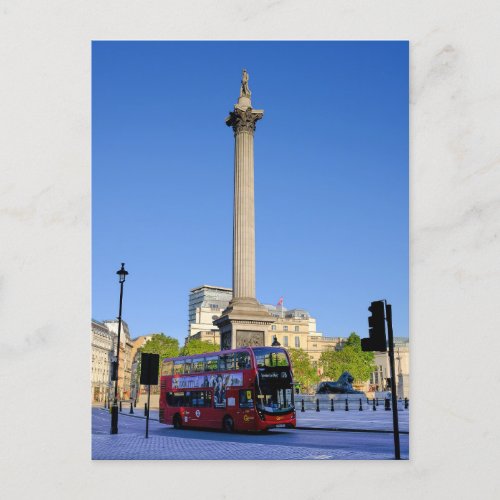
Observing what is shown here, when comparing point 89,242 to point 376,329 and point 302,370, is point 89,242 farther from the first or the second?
point 302,370

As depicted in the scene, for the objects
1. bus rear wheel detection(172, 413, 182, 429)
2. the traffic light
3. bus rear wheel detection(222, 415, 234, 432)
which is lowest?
bus rear wheel detection(172, 413, 182, 429)

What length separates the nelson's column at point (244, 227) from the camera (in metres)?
27.7

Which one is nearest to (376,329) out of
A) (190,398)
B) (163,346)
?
(190,398)

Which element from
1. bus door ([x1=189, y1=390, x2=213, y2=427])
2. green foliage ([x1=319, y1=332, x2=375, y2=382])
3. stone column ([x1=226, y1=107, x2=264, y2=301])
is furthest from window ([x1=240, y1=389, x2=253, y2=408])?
green foliage ([x1=319, y1=332, x2=375, y2=382])

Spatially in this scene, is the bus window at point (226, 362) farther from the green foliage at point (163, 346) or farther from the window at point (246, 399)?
the green foliage at point (163, 346)

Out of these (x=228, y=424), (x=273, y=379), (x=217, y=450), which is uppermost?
(x=273, y=379)

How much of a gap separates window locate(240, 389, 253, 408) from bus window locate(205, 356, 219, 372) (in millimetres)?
1324

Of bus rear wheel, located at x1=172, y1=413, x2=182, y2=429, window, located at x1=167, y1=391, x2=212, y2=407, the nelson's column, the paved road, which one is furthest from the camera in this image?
the nelson's column

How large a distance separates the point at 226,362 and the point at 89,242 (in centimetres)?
1155

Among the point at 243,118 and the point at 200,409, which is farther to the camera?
the point at 243,118

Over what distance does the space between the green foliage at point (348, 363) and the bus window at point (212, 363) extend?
51.8 meters

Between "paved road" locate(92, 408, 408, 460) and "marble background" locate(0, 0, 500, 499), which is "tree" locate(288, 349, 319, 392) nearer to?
"paved road" locate(92, 408, 408, 460)

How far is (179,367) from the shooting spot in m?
21.2

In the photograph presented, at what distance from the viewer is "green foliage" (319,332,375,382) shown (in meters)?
69.7
